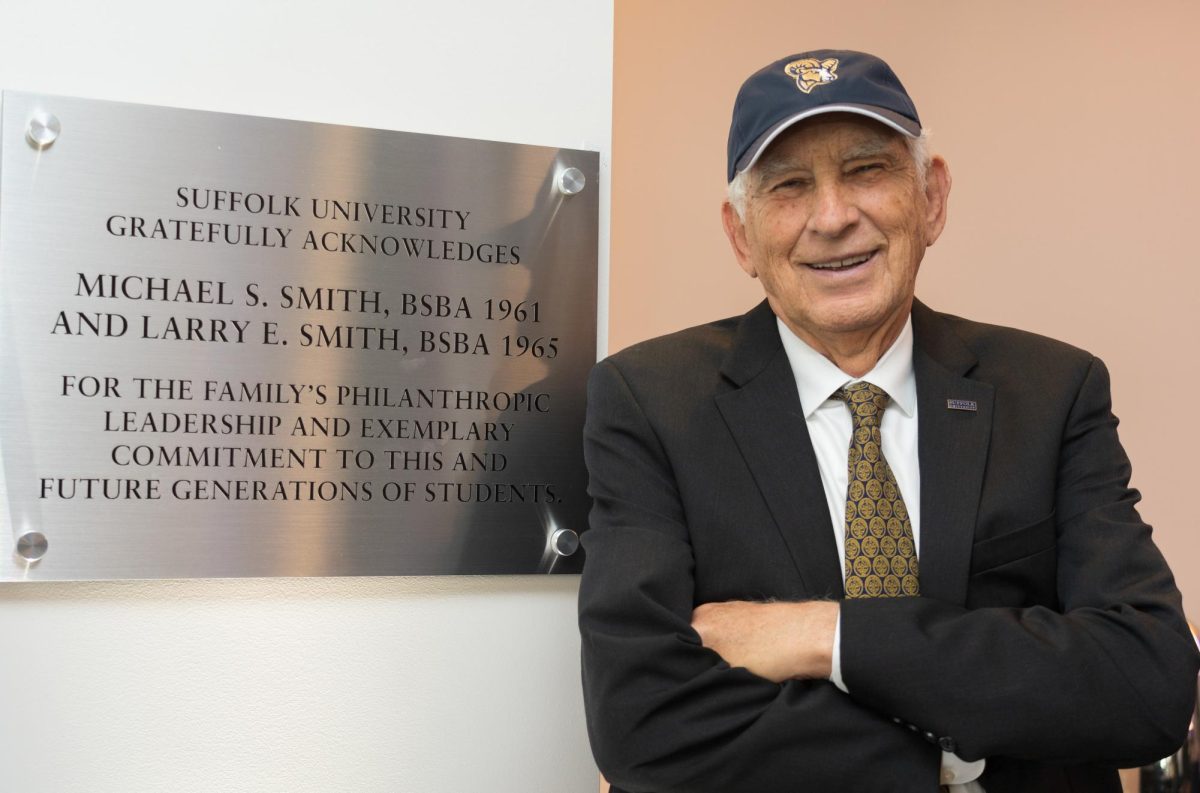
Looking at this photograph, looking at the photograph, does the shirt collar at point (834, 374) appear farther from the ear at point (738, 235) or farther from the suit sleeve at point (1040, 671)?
the suit sleeve at point (1040, 671)

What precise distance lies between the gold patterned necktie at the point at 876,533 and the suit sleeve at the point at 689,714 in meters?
0.17

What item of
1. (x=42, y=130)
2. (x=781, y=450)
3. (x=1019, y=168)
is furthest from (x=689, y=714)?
(x=1019, y=168)

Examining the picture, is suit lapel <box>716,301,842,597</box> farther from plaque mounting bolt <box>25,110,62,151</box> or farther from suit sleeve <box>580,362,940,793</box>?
plaque mounting bolt <box>25,110,62,151</box>

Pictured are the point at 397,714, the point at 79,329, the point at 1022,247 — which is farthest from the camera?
the point at 1022,247

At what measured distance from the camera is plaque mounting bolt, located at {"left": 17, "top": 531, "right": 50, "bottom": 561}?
55.3 inches

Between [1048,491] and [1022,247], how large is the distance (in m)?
1.82

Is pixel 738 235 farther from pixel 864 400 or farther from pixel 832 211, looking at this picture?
pixel 864 400

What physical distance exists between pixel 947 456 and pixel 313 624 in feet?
2.69

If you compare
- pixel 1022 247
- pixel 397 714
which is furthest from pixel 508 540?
pixel 1022 247

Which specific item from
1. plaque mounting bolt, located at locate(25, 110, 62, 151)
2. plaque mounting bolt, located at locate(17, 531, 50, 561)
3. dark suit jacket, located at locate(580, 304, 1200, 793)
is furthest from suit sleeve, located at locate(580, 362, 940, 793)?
plaque mounting bolt, located at locate(25, 110, 62, 151)

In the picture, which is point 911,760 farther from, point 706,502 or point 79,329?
point 79,329

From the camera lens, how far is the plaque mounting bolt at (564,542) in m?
1.60

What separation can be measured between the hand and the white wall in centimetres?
32

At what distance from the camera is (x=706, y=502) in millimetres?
1459
